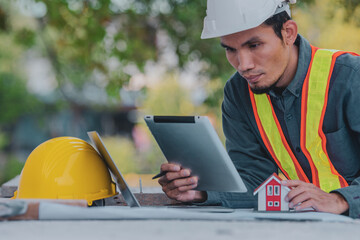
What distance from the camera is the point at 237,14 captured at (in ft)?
8.73

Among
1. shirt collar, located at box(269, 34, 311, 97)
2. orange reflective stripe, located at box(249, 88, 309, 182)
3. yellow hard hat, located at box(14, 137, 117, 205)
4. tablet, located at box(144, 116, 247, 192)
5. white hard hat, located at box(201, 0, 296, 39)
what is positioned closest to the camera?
tablet, located at box(144, 116, 247, 192)

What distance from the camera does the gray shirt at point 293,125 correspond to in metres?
2.71

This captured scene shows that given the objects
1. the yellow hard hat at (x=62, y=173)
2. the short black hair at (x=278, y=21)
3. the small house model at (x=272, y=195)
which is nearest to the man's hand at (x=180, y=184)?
the yellow hard hat at (x=62, y=173)

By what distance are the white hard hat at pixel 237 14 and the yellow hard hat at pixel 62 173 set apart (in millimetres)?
921

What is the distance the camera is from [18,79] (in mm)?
20844

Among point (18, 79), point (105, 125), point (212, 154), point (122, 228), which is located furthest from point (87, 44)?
point (105, 125)

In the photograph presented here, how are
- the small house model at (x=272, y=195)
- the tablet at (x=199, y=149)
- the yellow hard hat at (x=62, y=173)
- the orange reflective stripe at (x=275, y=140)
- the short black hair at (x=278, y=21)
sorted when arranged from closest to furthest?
the small house model at (x=272, y=195) → the tablet at (x=199, y=149) → the yellow hard hat at (x=62, y=173) → the short black hair at (x=278, y=21) → the orange reflective stripe at (x=275, y=140)

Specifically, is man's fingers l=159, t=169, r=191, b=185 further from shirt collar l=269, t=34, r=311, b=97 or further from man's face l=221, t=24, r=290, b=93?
shirt collar l=269, t=34, r=311, b=97

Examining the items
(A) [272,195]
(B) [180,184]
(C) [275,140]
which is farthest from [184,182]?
(C) [275,140]

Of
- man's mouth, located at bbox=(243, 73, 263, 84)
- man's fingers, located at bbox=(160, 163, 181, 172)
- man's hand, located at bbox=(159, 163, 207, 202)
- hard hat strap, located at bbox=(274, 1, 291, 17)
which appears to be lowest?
man's hand, located at bbox=(159, 163, 207, 202)

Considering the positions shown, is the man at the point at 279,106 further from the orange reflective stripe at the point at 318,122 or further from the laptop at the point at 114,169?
the laptop at the point at 114,169

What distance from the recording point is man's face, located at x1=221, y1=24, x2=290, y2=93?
2693 mm

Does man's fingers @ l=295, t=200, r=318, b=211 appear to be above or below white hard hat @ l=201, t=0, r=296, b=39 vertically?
below

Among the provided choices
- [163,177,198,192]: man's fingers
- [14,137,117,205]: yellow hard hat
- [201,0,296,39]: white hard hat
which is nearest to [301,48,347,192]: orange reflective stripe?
[201,0,296,39]: white hard hat
